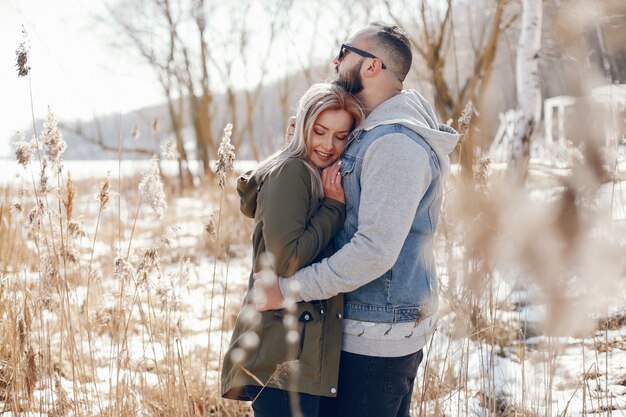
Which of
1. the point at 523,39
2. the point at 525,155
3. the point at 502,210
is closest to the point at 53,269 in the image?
the point at 502,210

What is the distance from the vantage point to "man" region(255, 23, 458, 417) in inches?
57.3

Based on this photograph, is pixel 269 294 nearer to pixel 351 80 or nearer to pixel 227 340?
pixel 351 80

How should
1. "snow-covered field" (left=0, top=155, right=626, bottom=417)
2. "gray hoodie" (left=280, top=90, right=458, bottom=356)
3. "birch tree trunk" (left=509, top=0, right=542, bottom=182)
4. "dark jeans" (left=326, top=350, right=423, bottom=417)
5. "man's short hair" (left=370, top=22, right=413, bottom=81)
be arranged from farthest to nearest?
"birch tree trunk" (left=509, top=0, right=542, bottom=182) < "snow-covered field" (left=0, top=155, right=626, bottom=417) < "man's short hair" (left=370, top=22, right=413, bottom=81) < "dark jeans" (left=326, top=350, right=423, bottom=417) < "gray hoodie" (left=280, top=90, right=458, bottom=356)

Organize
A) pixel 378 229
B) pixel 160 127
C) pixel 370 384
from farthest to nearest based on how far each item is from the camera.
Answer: pixel 160 127, pixel 370 384, pixel 378 229

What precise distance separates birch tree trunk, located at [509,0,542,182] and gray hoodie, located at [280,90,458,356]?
3.75 meters

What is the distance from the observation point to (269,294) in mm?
1523

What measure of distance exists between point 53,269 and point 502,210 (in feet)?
5.58

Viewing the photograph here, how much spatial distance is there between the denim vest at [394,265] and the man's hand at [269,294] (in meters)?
0.18

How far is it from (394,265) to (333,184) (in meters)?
Answer: 0.26

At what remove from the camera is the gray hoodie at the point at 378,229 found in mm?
1441

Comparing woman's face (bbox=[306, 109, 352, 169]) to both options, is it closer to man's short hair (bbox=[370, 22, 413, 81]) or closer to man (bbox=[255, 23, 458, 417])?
man (bbox=[255, 23, 458, 417])

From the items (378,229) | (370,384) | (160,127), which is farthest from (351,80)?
(160,127)

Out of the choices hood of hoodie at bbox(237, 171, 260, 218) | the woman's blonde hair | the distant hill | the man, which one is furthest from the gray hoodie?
the distant hill

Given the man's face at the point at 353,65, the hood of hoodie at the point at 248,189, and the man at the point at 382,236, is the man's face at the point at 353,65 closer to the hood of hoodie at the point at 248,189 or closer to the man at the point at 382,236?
the man at the point at 382,236
